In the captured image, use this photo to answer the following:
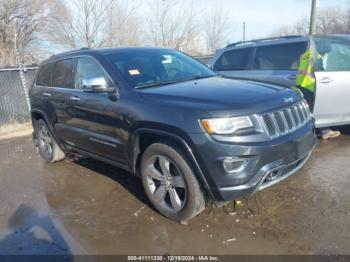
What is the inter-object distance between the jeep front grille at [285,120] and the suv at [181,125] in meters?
0.01

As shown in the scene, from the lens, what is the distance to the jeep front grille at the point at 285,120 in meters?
3.48

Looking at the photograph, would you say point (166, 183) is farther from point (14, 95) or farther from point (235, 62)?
point (14, 95)

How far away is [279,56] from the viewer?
6523 mm

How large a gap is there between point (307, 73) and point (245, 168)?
306cm

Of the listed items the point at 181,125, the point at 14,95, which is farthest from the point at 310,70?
the point at 14,95

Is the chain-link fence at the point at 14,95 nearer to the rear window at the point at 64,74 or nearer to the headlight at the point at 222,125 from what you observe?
the rear window at the point at 64,74

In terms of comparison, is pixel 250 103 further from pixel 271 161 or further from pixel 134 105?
pixel 134 105

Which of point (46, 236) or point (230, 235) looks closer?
point (230, 235)

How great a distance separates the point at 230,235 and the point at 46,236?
1921 mm

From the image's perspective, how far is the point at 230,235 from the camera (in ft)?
11.7

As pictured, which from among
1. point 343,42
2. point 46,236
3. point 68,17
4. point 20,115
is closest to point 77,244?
point 46,236

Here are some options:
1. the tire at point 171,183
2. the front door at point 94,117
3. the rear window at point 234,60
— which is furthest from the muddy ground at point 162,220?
the rear window at point 234,60

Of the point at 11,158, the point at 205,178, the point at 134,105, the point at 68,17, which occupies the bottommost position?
the point at 11,158

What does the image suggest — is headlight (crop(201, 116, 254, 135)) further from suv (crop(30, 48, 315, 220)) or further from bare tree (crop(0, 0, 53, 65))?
bare tree (crop(0, 0, 53, 65))
